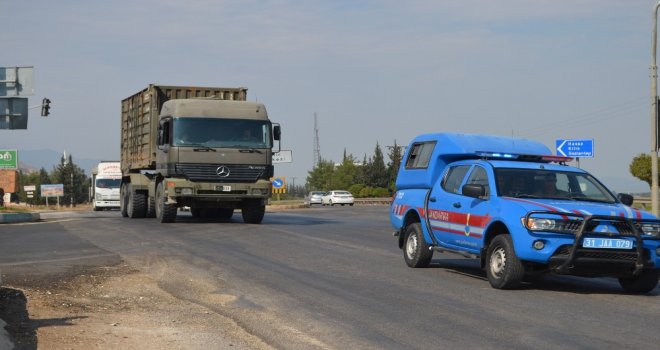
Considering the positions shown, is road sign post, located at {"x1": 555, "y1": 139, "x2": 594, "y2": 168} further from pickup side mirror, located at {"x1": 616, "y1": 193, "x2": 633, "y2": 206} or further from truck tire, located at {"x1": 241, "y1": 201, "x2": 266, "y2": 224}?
pickup side mirror, located at {"x1": 616, "y1": 193, "x2": 633, "y2": 206}

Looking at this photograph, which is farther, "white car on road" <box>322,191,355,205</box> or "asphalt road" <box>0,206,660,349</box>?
"white car on road" <box>322,191,355,205</box>

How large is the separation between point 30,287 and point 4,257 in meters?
4.61

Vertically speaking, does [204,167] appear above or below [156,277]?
above

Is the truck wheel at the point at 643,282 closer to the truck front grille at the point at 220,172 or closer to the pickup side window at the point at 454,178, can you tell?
the pickup side window at the point at 454,178

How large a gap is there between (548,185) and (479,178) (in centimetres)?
92

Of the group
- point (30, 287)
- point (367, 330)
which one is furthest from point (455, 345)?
point (30, 287)

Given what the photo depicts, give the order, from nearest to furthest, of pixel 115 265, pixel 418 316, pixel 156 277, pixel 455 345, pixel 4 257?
pixel 455 345 → pixel 418 316 → pixel 156 277 → pixel 115 265 → pixel 4 257

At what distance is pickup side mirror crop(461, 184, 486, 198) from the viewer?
1135 centimetres

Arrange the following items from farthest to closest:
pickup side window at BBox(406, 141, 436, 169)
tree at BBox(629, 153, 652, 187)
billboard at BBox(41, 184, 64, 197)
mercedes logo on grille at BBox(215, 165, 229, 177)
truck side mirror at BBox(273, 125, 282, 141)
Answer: billboard at BBox(41, 184, 64, 197) < tree at BBox(629, 153, 652, 187) < truck side mirror at BBox(273, 125, 282, 141) < mercedes logo on grille at BBox(215, 165, 229, 177) < pickup side window at BBox(406, 141, 436, 169)

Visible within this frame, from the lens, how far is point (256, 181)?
23.9m

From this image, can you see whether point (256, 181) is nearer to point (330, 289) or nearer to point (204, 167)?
point (204, 167)

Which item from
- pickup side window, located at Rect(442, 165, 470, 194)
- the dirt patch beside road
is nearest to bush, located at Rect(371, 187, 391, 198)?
pickup side window, located at Rect(442, 165, 470, 194)

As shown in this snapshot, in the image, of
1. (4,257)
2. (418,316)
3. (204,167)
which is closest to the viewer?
(418,316)

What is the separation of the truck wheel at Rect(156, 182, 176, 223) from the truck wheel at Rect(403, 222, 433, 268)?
1191 cm
